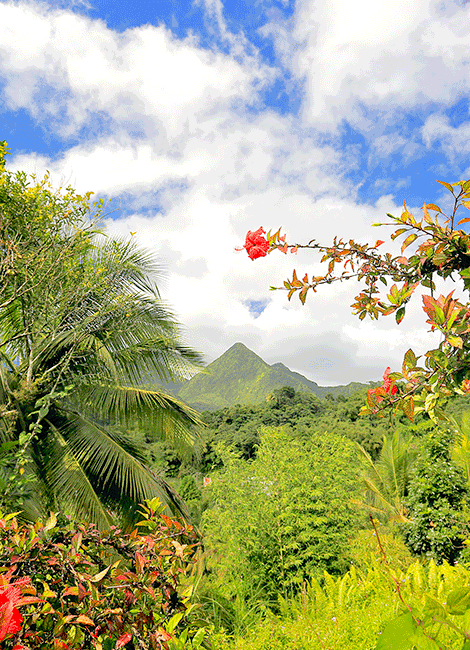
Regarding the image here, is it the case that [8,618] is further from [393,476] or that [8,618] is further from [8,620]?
[393,476]

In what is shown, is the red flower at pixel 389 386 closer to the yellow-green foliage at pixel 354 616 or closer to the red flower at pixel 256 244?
the red flower at pixel 256 244

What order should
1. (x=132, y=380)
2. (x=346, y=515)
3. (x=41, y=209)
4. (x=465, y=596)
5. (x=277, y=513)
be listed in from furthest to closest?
(x=346, y=515)
(x=277, y=513)
(x=132, y=380)
(x=41, y=209)
(x=465, y=596)

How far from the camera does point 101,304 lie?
553cm

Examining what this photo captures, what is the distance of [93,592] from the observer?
1.22 metres

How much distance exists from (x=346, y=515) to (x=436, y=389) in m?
7.92

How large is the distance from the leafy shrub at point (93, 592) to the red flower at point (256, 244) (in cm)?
128

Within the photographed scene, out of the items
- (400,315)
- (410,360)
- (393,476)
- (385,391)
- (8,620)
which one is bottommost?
(393,476)

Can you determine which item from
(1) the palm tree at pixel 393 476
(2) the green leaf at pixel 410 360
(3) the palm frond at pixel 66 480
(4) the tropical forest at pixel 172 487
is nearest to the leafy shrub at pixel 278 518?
(4) the tropical forest at pixel 172 487

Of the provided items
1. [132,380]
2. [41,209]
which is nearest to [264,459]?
[132,380]

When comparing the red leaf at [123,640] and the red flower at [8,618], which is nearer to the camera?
the red flower at [8,618]

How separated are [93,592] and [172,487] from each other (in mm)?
5636

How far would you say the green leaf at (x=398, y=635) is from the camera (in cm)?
72

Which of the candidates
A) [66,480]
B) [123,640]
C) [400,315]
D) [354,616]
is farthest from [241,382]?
[123,640]

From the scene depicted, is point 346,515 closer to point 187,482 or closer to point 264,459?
point 264,459
